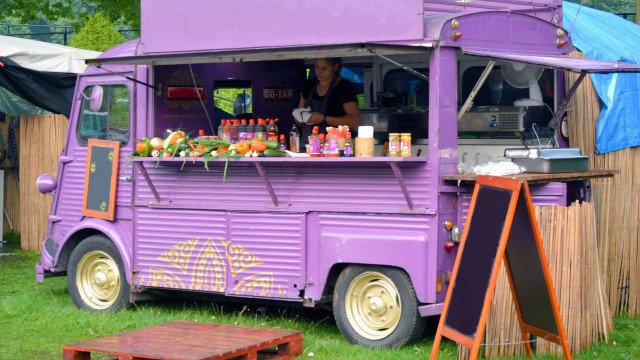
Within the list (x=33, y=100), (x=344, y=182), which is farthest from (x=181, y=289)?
(x=33, y=100)

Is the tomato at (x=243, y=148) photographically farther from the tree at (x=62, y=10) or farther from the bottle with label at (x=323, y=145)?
the tree at (x=62, y=10)

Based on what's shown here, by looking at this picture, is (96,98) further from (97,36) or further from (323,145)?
(97,36)

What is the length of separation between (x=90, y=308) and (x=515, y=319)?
13.8 ft

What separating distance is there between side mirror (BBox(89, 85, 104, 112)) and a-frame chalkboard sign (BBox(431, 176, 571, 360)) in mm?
4501

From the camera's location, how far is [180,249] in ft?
30.6

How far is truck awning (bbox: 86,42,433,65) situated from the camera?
781 centimetres

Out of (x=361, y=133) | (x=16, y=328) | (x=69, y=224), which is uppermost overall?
(x=361, y=133)

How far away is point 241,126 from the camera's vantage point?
9211mm

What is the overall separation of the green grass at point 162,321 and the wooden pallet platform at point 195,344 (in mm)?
275

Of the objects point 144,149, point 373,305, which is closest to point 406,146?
point 373,305

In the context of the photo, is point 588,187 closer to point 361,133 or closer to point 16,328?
point 361,133

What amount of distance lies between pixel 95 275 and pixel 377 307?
3.09 metres

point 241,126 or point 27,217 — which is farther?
point 27,217

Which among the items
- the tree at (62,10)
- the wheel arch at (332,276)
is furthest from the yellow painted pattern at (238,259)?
the tree at (62,10)
